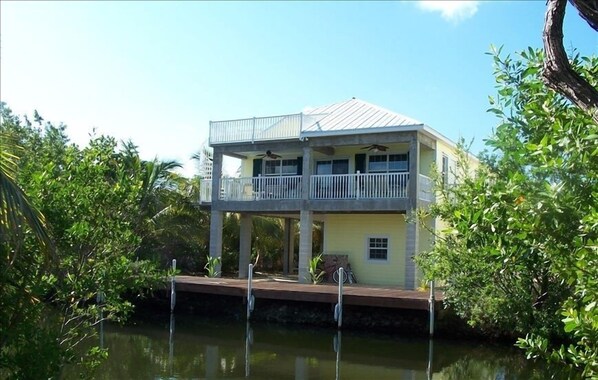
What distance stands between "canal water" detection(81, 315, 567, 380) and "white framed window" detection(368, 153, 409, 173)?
22.9 feet

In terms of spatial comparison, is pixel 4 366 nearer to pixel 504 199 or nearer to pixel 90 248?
pixel 90 248

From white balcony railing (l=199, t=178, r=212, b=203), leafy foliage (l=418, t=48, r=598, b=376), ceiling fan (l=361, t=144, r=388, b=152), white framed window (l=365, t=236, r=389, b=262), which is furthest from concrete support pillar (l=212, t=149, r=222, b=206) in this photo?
leafy foliage (l=418, t=48, r=598, b=376)

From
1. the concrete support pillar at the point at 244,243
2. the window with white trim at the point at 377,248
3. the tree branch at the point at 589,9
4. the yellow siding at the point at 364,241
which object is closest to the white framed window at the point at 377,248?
the window with white trim at the point at 377,248

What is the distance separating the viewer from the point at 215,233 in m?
23.7

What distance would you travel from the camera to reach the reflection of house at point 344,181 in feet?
67.1

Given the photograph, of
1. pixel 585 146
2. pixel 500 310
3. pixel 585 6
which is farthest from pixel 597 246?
pixel 500 310

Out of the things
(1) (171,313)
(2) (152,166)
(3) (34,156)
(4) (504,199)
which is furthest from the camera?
(2) (152,166)

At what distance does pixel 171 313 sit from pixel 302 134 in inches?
296

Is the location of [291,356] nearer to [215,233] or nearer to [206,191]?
[215,233]

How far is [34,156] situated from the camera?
7625 mm

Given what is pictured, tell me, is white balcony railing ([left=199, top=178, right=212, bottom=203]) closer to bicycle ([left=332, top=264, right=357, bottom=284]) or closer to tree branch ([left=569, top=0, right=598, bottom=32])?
bicycle ([left=332, top=264, right=357, bottom=284])

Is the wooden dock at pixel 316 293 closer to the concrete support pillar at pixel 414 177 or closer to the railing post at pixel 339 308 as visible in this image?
the railing post at pixel 339 308

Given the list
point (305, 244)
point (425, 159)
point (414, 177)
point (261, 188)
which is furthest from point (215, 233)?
point (425, 159)

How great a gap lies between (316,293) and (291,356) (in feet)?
12.0
